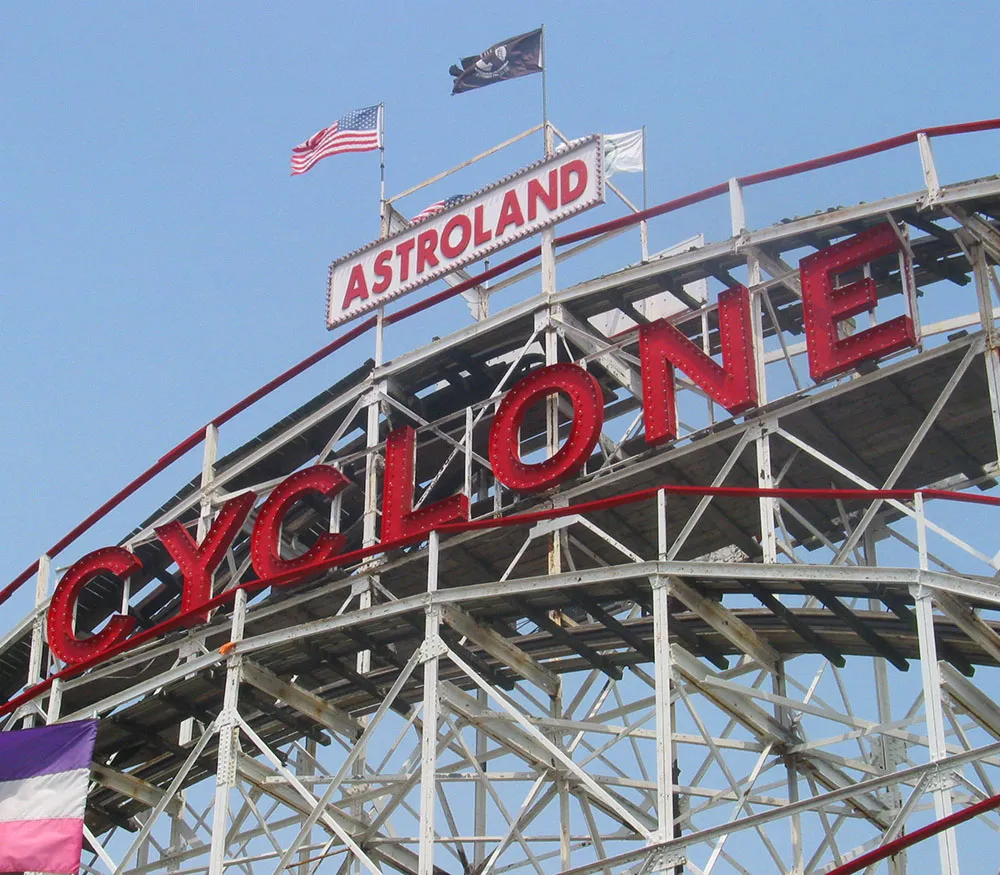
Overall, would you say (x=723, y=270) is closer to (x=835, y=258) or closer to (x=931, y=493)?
(x=835, y=258)

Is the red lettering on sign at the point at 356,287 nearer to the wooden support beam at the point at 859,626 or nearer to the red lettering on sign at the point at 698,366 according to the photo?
the red lettering on sign at the point at 698,366

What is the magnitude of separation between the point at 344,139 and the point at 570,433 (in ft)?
40.2

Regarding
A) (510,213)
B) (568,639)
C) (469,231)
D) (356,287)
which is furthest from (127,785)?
(510,213)

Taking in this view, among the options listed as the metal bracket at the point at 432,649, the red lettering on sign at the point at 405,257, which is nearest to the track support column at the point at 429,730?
the metal bracket at the point at 432,649

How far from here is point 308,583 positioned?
33.6 meters

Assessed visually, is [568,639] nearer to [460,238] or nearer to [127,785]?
[127,785]

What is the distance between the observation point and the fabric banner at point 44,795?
1105 inches

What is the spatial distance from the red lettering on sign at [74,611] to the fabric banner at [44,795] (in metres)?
5.37

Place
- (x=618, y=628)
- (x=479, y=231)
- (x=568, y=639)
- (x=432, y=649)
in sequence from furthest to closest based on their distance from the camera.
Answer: (x=479, y=231)
(x=568, y=639)
(x=618, y=628)
(x=432, y=649)

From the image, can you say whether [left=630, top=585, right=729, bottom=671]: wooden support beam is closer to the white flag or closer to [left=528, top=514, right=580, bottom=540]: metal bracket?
[left=528, top=514, right=580, bottom=540]: metal bracket

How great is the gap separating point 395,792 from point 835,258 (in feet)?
33.3

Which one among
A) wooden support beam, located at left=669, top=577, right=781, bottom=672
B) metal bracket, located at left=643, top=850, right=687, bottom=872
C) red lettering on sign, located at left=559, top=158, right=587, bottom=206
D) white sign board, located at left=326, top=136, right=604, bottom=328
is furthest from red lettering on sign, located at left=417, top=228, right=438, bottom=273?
metal bracket, located at left=643, top=850, right=687, bottom=872

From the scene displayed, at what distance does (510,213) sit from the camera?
110 ft

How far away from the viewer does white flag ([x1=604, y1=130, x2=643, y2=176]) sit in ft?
125
